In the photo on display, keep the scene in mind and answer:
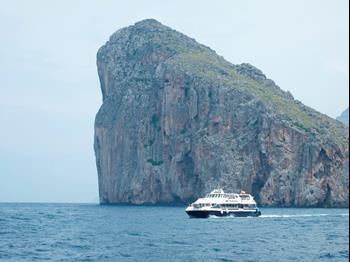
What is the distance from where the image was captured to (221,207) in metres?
143

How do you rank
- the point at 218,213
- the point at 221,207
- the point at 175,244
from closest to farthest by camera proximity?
the point at 175,244
the point at 218,213
the point at 221,207

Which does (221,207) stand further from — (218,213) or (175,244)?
(175,244)

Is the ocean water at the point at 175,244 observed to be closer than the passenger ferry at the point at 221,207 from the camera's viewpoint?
Yes

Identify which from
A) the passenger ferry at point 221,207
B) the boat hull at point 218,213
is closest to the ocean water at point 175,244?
the boat hull at point 218,213

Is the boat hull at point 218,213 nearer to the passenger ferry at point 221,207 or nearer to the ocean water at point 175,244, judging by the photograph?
the passenger ferry at point 221,207

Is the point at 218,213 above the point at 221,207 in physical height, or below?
below

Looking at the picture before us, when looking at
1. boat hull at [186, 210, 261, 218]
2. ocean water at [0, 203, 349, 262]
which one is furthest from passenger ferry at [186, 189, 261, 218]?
ocean water at [0, 203, 349, 262]

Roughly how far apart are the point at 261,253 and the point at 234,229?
121ft

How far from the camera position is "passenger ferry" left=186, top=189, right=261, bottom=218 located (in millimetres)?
139750

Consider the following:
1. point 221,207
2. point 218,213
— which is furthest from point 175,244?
point 221,207

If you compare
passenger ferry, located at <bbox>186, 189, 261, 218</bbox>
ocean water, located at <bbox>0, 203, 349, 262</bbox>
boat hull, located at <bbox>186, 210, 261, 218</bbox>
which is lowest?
ocean water, located at <bbox>0, 203, 349, 262</bbox>

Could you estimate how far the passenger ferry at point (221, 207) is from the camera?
140 m

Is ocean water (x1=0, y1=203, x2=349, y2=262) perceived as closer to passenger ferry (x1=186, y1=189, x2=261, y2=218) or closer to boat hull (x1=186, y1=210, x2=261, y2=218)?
boat hull (x1=186, y1=210, x2=261, y2=218)

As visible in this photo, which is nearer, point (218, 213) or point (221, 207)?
point (218, 213)
